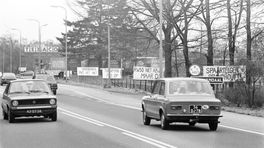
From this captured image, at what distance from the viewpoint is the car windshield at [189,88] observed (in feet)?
54.7

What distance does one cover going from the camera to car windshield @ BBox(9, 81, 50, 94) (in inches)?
808

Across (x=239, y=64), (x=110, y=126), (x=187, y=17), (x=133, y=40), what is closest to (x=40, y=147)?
(x=110, y=126)

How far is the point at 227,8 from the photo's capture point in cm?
4322

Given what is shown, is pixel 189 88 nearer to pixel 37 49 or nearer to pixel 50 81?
pixel 50 81

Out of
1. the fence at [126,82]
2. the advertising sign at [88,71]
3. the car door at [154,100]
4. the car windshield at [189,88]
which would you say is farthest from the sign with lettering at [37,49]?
the car windshield at [189,88]

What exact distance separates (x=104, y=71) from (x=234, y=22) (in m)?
23.0

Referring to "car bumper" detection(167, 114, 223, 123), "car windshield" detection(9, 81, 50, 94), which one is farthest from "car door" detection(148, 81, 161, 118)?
"car windshield" detection(9, 81, 50, 94)

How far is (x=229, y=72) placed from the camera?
34.8 m

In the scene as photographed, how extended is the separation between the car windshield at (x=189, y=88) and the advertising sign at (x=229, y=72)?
14422mm

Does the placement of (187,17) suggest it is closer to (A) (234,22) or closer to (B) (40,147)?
(A) (234,22)

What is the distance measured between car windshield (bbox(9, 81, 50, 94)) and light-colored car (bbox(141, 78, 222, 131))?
486 centimetres

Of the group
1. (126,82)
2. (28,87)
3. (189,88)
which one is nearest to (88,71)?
(126,82)

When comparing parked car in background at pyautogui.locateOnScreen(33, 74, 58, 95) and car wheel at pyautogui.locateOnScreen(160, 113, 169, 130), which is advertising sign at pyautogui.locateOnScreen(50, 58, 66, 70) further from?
car wheel at pyautogui.locateOnScreen(160, 113, 169, 130)

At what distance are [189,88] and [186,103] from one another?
92 centimetres
